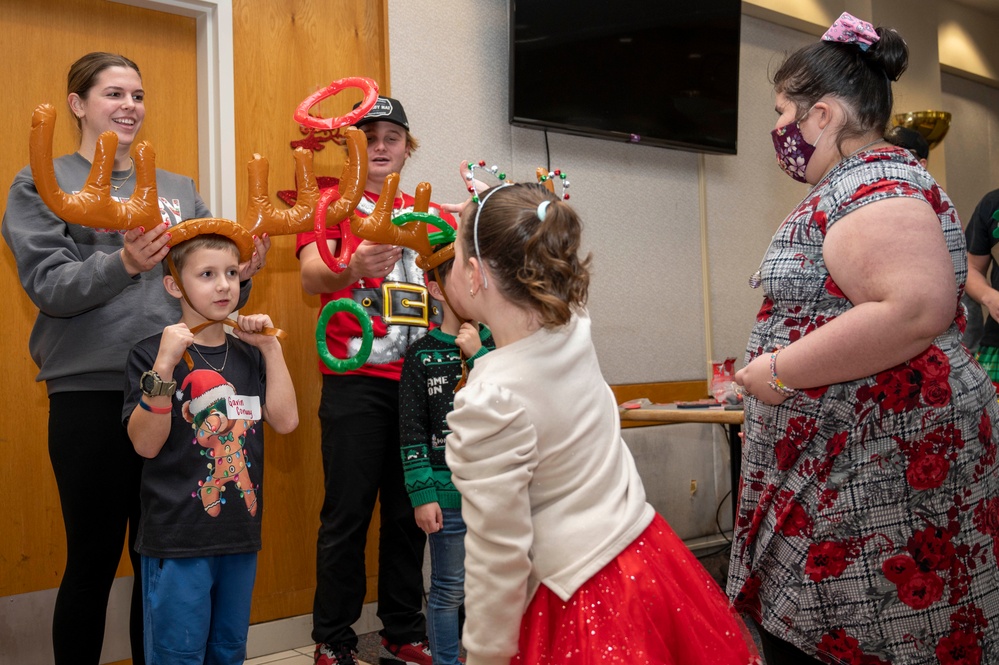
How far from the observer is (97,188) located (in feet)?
5.78

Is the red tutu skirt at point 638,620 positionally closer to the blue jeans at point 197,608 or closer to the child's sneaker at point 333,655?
the blue jeans at point 197,608

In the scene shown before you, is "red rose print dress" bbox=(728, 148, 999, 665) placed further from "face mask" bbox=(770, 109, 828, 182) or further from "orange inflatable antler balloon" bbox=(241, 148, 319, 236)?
"orange inflatable antler balloon" bbox=(241, 148, 319, 236)

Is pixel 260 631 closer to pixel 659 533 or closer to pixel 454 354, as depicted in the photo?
pixel 454 354

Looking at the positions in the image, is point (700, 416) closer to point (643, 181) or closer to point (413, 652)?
point (413, 652)

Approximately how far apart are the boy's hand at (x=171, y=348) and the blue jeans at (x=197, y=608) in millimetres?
421

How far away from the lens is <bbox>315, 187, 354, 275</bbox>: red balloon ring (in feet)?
6.73

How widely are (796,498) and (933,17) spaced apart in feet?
18.8

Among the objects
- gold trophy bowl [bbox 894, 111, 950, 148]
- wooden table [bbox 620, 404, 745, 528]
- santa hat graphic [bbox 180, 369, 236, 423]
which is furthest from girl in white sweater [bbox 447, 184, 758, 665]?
gold trophy bowl [bbox 894, 111, 950, 148]

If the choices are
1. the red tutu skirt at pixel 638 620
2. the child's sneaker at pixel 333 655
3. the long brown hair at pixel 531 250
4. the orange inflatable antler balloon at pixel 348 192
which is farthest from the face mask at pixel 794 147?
the child's sneaker at pixel 333 655

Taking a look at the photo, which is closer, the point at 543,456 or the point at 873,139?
the point at 543,456

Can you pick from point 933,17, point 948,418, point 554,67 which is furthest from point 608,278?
point 933,17

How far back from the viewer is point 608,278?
4234 mm

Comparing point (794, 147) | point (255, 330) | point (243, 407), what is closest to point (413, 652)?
point (243, 407)

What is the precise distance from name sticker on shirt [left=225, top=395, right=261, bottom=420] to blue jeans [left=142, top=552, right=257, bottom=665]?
0.31 meters
